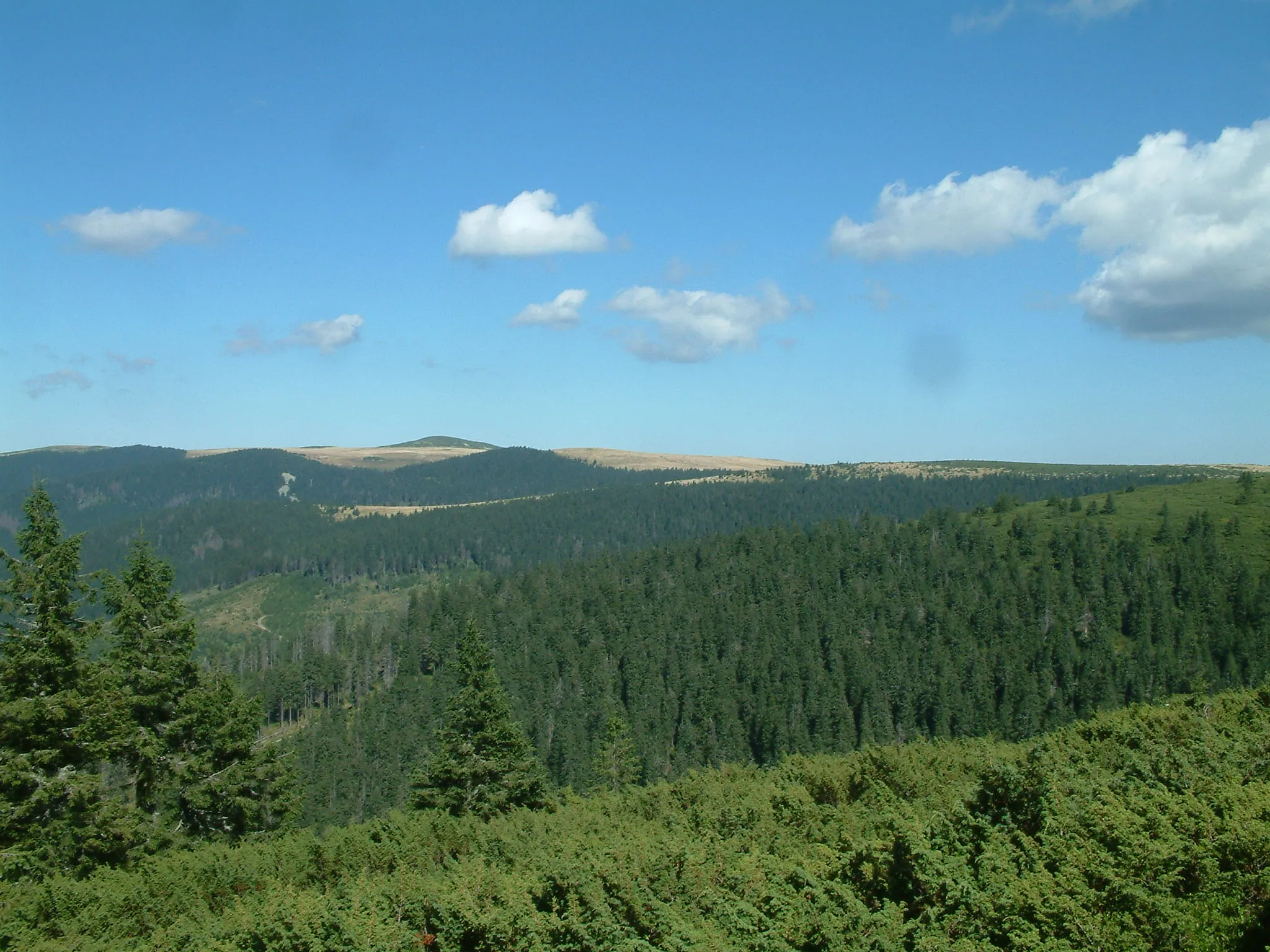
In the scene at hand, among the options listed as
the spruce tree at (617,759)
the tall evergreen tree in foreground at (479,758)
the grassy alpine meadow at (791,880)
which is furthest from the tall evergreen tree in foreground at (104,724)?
the spruce tree at (617,759)

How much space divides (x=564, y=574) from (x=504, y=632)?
27.4m

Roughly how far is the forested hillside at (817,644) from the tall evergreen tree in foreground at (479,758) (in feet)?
186

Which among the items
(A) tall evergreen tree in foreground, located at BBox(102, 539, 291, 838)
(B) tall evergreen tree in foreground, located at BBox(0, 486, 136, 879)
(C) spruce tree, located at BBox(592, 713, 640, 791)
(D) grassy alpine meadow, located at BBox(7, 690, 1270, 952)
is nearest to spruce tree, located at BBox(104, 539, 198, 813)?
(A) tall evergreen tree in foreground, located at BBox(102, 539, 291, 838)

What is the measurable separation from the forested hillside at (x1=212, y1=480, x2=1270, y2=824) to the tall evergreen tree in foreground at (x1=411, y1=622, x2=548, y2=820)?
5678 centimetres

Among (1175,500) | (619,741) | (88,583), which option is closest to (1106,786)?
(88,583)

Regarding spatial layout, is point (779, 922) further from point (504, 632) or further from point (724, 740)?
point (504, 632)

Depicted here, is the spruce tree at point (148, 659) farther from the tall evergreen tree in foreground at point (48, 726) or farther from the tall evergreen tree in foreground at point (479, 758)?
the tall evergreen tree in foreground at point (479, 758)

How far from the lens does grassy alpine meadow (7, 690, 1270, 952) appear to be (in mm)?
12164

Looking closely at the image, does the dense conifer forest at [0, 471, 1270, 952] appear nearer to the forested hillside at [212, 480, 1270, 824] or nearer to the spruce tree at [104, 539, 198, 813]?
the spruce tree at [104, 539, 198, 813]

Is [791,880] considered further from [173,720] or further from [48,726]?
[173,720]

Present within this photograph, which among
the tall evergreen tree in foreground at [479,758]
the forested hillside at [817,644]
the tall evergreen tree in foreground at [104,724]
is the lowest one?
the forested hillside at [817,644]

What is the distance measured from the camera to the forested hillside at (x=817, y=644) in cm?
11381

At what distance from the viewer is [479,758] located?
118ft

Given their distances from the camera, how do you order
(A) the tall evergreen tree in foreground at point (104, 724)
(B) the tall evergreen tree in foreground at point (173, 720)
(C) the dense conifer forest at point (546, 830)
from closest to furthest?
(C) the dense conifer forest at point (546, 830), (A) the tall evergreen tree in foreground at point (104, 724), (B) the tall evergreen tree in foreground at point (173, 720)
